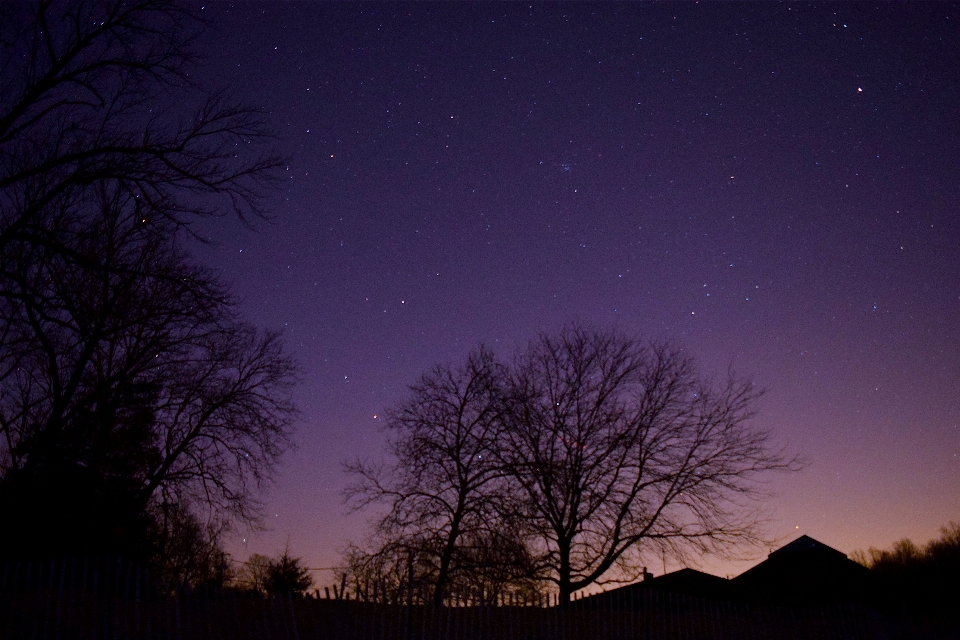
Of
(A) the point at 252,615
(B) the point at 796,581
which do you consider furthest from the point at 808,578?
(A) the point at 252,615

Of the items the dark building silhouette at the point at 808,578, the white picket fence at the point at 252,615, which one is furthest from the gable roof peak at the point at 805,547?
the white picket fence at the point at 252,615

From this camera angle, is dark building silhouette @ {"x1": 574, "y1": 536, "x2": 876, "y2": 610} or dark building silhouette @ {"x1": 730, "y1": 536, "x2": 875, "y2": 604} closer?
dark building silhouette @ {"x1": 574, "y1": 536, "x2": 876, "y2": 610}

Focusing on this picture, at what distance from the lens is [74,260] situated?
11.7 meters

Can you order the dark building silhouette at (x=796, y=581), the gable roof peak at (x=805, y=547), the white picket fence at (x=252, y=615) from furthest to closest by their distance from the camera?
the gable roof peak at (x=805, y=547) → the dark building silhouette at (x=796, y=581) → the white picket fence at (x=252, y=615)

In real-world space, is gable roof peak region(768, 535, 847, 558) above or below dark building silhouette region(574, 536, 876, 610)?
above

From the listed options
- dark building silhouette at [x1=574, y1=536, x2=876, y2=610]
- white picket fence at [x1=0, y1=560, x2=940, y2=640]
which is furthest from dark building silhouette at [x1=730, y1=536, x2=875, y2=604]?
white picket fence at [x1=0, y1=560, x2=940, y2=640]

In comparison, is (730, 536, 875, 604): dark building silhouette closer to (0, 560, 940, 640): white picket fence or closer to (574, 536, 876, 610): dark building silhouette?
(574, 536, 876, 610): dark building silhouette

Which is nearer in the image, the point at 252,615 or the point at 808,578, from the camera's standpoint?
the point at 252,615

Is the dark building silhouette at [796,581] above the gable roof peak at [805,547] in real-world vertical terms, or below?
below

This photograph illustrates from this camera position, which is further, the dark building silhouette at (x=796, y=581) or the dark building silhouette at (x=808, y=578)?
the dark building silhouette at (x=808, y=578)

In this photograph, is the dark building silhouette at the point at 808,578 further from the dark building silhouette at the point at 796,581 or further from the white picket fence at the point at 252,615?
the white picket fence at the point at 252,615

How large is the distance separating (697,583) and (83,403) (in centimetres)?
3509

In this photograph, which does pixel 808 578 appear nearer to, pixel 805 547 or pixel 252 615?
pixel 805 547

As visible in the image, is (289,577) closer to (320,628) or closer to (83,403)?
(83,403)
